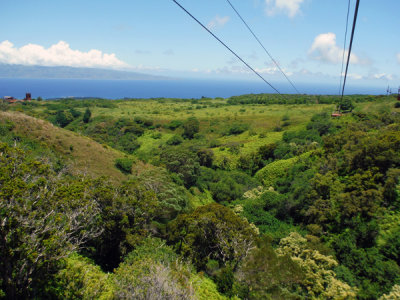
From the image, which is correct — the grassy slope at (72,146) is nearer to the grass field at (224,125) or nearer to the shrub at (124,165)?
the grass field at (224,125)

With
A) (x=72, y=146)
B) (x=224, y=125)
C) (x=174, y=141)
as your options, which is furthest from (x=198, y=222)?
(x=224, y=125)

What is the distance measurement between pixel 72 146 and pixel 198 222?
23389 mm

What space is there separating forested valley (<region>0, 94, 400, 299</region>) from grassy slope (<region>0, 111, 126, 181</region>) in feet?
0.66

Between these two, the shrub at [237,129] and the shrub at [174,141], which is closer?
the shrub at [174,141]

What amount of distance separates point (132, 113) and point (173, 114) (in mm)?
13217

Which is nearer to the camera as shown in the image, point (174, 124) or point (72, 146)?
point (72, 146)

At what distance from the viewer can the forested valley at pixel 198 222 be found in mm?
8781

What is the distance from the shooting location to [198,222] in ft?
52.4

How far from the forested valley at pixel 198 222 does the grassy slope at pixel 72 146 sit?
8.0 inches

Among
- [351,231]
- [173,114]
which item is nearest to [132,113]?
[173,114]

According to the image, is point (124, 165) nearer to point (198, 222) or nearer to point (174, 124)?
point (198, 222)

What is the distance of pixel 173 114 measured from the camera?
280 ft

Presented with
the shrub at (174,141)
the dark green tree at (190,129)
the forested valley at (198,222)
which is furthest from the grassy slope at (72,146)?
the dark green tree at (190,129)

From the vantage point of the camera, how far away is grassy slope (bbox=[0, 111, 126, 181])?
30.6m
